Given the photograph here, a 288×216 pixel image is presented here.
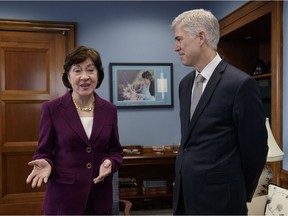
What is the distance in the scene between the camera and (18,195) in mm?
3373

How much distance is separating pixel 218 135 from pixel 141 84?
7.70ft

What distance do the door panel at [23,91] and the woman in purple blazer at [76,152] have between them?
82.8 inches

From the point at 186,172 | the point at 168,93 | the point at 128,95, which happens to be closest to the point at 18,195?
the point at 128,95

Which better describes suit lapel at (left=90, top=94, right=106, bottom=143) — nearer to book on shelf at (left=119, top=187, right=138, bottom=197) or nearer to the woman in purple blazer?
the woman in purple blazer

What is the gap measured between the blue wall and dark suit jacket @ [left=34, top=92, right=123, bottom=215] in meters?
2.15

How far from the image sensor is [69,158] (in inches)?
54.9

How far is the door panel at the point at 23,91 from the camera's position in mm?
3324

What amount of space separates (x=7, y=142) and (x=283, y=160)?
273 cm

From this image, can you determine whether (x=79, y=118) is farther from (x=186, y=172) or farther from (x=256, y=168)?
(x=256, y=168)

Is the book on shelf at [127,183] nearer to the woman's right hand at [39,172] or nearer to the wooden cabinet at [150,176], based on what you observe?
→ the wooden cabinet at [150,176]

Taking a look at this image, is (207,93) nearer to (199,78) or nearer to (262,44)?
(199,78)

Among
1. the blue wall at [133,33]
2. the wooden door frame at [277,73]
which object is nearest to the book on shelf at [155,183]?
the blue wall at [133,33]

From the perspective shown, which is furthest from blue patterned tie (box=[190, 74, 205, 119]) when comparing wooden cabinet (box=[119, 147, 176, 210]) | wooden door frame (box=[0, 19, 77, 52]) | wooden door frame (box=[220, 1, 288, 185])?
wooden door frame (box=[0, 19, 77, 52])

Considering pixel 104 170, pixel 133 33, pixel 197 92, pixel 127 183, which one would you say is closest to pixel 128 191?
pixel 127 183
